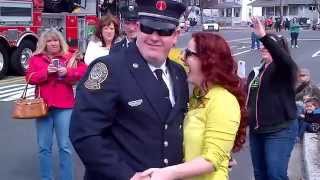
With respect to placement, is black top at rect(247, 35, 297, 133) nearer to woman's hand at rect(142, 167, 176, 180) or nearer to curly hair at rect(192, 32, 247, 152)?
curly hair at rect(192, 32, 247, 152)

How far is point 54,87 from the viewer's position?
5.93 metres

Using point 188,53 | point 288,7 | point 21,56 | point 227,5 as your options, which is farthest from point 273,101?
point 227,5

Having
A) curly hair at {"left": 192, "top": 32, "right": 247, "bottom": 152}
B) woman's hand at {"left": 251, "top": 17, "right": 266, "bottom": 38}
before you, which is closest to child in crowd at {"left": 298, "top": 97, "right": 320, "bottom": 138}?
woman's hand at {"left": 251, "top": 17, "right": 266, "bottom": 38}

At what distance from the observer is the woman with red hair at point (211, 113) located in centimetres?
277

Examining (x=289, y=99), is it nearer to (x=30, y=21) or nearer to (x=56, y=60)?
(x=56, y=60)

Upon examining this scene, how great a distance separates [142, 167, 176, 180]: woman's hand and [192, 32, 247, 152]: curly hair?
0.54 meters

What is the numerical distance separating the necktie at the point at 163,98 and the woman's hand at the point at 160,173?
246 mm

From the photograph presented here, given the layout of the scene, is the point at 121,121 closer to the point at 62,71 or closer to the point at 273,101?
the point at 273,101

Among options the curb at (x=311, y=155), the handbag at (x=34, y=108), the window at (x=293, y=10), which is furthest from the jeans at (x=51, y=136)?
the window at (x=293, y=10)

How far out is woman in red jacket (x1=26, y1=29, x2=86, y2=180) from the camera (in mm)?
5871

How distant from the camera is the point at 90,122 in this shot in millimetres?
2570

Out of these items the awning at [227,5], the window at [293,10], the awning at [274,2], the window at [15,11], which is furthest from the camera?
the awning at [227,5]

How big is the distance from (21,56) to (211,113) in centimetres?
1502

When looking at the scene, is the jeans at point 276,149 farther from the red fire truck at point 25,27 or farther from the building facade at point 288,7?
the building facade at point 288,7
